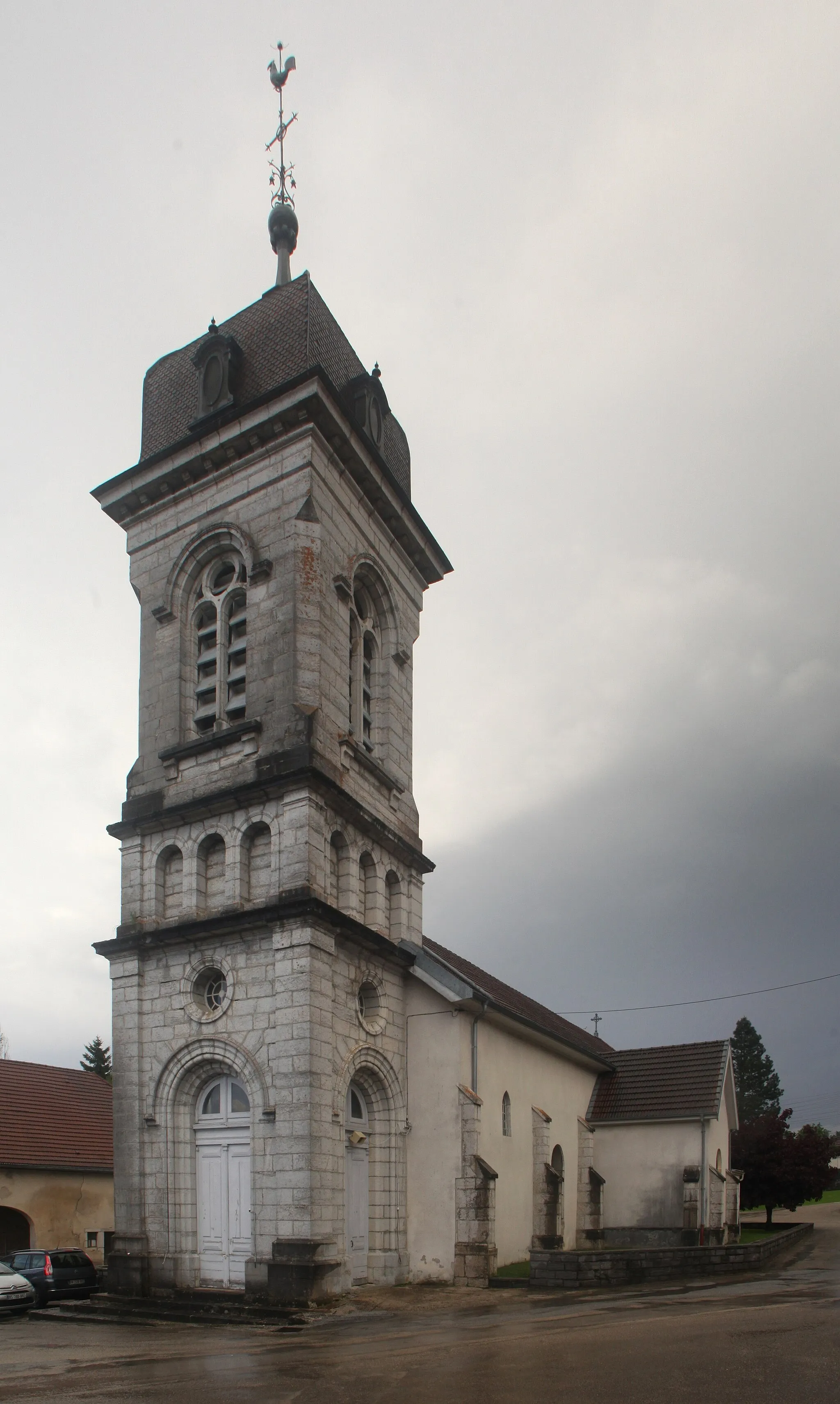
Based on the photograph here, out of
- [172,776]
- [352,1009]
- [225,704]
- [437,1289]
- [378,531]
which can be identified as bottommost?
[437,1289]

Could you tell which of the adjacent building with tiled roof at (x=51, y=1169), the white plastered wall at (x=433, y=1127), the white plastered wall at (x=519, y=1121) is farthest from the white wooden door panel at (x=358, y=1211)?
the adjacent building with tiled roof at (x=51, y=1169)

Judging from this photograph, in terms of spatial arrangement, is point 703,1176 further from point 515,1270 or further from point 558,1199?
point 515,1270

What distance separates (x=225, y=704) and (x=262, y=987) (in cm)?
532

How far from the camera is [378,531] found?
73.7 ft

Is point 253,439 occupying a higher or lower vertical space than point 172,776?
higher

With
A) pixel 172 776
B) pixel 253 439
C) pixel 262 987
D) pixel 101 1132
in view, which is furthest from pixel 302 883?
pixel 101 1132

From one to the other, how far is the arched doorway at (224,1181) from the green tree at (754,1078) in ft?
229

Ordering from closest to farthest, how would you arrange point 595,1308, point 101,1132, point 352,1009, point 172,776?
point 595,1308 < point 352,1009 < point 172,776 < point 101,1132

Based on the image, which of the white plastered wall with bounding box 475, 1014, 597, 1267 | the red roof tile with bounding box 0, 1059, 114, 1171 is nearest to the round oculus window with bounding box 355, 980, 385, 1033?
the white plastered wall with bounding box 475, 1014, 597, 1267

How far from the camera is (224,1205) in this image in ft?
56.1

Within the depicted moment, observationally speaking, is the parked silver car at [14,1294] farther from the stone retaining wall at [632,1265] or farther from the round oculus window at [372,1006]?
the stone retaining wall at [632,1265]

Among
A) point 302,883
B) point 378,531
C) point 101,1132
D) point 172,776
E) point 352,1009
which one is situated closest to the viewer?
point 302,883

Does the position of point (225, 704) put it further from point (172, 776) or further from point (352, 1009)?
point (352, 1009)

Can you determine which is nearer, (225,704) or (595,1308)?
(595,1308)
